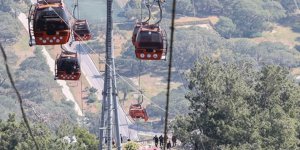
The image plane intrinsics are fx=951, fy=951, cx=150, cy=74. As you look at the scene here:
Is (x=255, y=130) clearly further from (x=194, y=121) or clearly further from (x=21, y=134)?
(x=21, y=134)

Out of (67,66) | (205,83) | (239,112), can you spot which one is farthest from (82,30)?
(205,83)

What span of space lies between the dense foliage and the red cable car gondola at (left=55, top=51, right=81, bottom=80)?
12338 mm

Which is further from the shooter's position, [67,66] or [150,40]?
[67,66]

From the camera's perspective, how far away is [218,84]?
47312mm

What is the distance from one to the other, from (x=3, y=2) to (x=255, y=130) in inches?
4455

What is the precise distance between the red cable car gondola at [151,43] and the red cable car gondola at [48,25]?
218 centimetres

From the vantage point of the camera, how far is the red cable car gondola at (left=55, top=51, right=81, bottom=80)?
1229 inches

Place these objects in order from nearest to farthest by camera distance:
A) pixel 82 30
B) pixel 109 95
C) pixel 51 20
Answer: pixel 109 95
pixel 51 20
pixel 82 30

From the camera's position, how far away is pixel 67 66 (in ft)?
103

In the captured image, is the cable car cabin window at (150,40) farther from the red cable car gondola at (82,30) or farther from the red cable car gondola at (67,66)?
the red cable car gondola at (82,30)

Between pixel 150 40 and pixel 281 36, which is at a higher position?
pixel 150 40

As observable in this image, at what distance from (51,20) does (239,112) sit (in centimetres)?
1995

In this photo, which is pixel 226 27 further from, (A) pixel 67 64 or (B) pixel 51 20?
(B) pixel 51 20

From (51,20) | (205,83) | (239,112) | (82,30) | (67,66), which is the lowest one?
(239,112)
